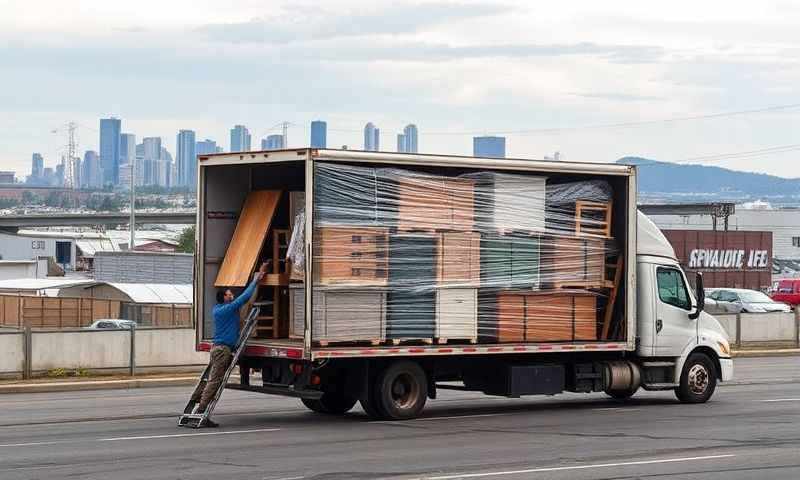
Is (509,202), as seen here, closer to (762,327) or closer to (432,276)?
(432,276)

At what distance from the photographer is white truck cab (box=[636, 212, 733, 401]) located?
20688 mm

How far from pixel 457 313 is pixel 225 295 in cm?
320

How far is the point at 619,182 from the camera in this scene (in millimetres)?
20203

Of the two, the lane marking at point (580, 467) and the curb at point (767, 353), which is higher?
the lane marking at point (580, 467)

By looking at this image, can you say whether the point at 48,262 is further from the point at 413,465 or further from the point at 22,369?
the point at 413,465

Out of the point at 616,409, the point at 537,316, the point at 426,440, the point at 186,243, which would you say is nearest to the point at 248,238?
the point at 537,316

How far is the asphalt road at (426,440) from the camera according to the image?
43.3ft

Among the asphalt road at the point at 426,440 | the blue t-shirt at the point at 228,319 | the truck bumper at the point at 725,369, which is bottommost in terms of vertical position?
the asphalt road at the point at 426,440

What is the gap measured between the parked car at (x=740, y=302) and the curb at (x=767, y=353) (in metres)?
14.5

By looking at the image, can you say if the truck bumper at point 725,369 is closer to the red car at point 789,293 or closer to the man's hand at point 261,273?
the man's hand at point 261,273

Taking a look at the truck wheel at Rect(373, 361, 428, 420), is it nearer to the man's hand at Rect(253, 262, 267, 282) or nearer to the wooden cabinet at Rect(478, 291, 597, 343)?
the wooden cabinet at Rect(478, 291, 597, 343)

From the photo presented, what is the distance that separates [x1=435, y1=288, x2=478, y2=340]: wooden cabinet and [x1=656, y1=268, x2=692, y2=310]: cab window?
12.2ft

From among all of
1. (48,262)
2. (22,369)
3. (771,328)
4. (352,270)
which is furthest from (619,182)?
(48,262)

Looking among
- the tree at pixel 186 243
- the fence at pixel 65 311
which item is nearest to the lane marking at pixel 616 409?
the fence at pixel 65 311
